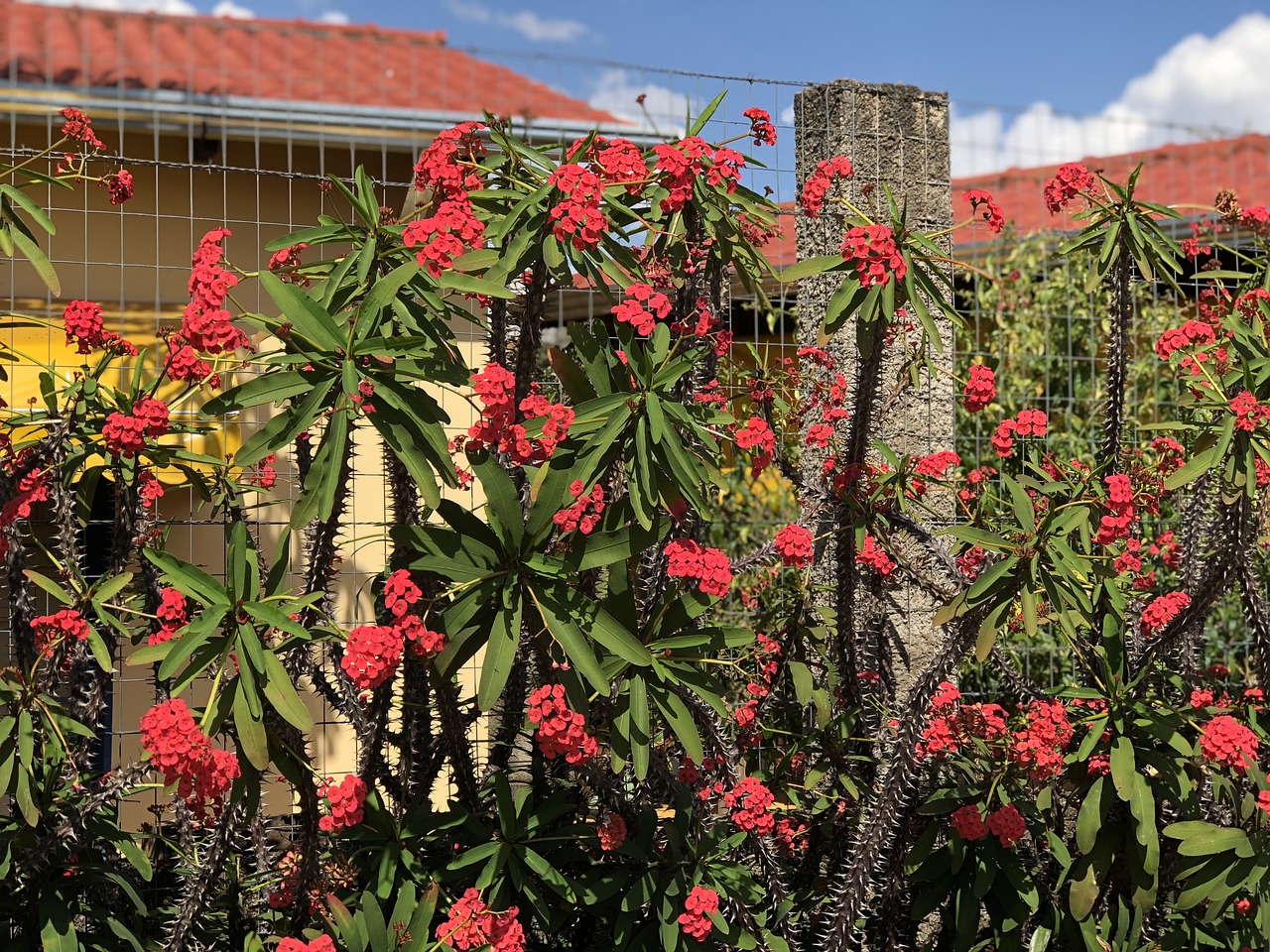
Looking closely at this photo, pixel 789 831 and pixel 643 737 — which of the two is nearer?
pixel 643 737

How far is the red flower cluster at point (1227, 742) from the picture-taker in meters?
3.14

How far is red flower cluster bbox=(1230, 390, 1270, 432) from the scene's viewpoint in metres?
3.16

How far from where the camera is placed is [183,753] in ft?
7.95

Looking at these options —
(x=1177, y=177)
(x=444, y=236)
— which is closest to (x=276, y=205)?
(x=444, y=236)

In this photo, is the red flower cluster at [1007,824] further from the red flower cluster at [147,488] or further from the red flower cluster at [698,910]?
the red flower cluster at [147,488]

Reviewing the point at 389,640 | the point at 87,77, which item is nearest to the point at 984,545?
the point at 389,640

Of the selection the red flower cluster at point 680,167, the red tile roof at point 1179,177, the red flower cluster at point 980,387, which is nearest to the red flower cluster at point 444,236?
the red flower cluster at point 680,167

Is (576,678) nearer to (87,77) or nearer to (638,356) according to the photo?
(638,356)

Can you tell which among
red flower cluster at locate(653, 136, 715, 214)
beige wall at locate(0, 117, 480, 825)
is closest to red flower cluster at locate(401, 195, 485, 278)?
red flower cluster at locate(653, 136, 715, 214)

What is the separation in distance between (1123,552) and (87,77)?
515 cm

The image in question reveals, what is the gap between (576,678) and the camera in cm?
280

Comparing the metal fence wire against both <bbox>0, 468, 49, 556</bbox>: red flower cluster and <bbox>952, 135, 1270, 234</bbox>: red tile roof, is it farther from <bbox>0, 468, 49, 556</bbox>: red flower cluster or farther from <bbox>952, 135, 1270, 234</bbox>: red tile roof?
<bbox>952, 135, 1270, 234</bbox>: red tile roof

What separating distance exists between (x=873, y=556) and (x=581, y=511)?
1.15m

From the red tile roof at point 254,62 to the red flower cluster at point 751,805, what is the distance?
3.82 metres
